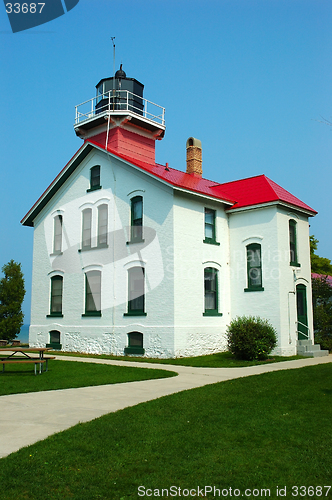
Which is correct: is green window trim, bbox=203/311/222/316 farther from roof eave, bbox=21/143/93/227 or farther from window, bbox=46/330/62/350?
roof eave, bbox=21/143/93/227

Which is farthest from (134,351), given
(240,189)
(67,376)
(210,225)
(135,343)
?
(240,189)

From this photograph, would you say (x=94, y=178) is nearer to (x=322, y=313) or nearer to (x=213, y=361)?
(x=213, y=361)

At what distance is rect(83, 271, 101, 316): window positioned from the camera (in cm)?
2052

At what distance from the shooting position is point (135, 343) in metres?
18.8

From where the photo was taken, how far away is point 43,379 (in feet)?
→ 37.3

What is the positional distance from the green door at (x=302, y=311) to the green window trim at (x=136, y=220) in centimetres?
725

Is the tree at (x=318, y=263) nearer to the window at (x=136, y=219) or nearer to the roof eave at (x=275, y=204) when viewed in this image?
the roof eave at (x=275, y=204)

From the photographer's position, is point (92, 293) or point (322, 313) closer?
point (92, 293)

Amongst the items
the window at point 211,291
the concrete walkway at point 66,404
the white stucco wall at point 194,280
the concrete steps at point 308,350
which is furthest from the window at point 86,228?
the concrete walkway at point 66,404

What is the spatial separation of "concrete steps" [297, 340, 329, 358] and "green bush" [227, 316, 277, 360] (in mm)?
2106

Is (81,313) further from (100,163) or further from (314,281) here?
(314,281)

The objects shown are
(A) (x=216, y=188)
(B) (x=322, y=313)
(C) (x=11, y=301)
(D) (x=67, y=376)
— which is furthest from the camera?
(C) (x=11, y=301)

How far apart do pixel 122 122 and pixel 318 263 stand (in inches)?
701

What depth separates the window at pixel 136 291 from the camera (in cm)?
1880
